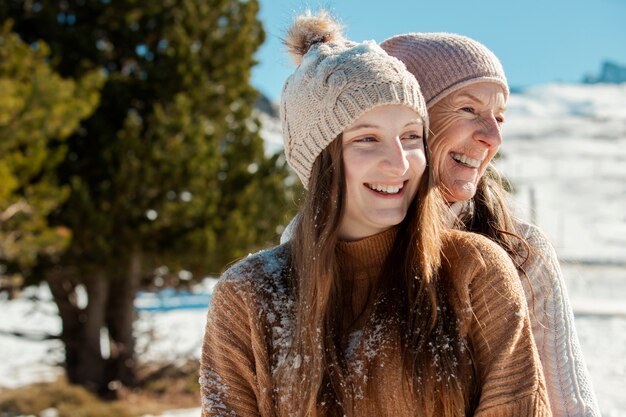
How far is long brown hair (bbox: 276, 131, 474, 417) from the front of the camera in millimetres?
1419

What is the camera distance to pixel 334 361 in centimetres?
149

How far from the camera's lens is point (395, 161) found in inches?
57.9

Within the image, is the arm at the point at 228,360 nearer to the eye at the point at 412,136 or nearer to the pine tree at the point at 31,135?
the eye at the point at 412,136

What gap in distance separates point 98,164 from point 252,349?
7347 mm

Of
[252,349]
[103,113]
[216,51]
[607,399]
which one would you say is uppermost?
[252,349]

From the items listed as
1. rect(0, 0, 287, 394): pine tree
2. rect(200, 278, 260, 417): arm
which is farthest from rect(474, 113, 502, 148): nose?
rect(0, 0, 287, 394): pine tree

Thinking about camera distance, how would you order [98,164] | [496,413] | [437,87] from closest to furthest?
[496,413] → [437,87] → [98,164]

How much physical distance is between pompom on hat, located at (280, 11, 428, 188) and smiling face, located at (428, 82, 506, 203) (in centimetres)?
21

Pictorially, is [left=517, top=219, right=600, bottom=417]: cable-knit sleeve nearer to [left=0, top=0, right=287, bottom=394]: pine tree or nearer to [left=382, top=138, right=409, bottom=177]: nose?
[left=382, top=138, right=409, bottom=177]: nose

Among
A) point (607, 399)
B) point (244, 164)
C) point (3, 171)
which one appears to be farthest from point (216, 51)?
point (607, 399)

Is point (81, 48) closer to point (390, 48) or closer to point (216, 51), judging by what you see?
point (216, 51)

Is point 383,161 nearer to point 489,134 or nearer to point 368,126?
point 368,126

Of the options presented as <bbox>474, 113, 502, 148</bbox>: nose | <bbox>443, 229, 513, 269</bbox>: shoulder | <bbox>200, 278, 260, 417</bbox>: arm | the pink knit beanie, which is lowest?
<bbox>200, 278, 260, 417</bbox>: arm

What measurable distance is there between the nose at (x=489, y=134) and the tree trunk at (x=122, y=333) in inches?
336
